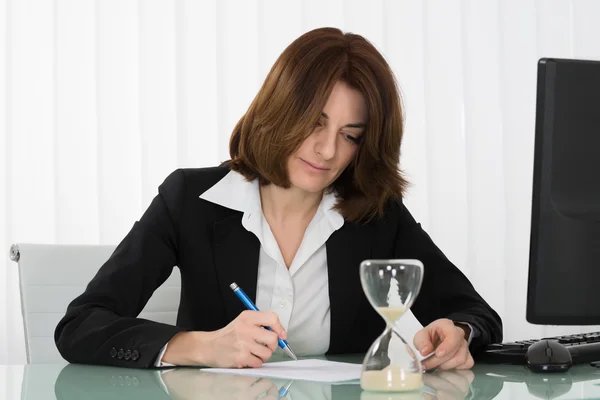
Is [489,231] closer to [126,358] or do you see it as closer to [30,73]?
[30,73]

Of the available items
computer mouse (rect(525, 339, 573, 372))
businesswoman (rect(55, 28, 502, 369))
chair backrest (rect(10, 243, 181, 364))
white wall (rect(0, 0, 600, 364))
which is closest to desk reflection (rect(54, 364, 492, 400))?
computer mouse (rect(525, 339, 573, 372))

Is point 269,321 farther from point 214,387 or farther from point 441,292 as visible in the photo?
point 441,292

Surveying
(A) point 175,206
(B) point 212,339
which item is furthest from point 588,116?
(A) point 175,206

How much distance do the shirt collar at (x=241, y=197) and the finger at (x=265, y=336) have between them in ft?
2.03

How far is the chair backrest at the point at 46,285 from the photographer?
6.68 ft

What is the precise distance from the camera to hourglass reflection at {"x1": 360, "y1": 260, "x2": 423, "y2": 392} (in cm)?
108

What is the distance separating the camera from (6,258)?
10.4ft

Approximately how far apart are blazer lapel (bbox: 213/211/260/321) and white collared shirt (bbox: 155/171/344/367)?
3cm

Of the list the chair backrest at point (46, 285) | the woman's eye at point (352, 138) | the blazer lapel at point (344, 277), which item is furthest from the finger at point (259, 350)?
the chair backrest at point (46, 285)

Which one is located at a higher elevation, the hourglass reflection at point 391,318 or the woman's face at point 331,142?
the woman's face at point 331,142

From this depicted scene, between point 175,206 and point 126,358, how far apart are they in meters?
0.56

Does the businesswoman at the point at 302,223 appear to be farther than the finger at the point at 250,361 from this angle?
Yes

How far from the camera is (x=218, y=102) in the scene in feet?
11.4

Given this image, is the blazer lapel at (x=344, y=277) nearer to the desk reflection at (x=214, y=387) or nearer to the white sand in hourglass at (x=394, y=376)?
the desk reflection at (x=214, y=387)
